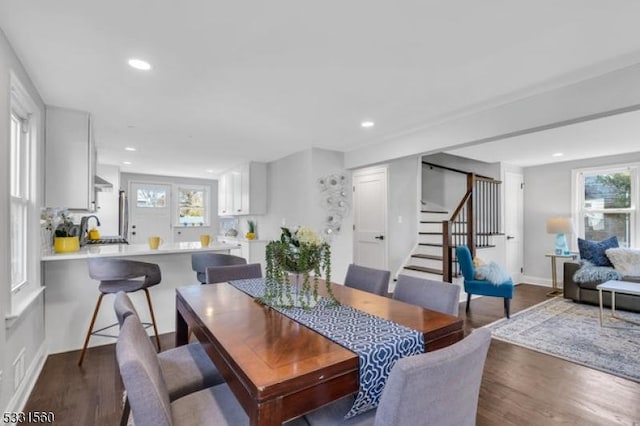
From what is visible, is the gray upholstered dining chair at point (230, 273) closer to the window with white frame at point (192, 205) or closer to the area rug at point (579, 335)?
the area rug at point (579, 335)

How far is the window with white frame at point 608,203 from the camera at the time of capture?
507 centimetres

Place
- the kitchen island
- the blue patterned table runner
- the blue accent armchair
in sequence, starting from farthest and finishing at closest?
the blue accent armchair, the kitchen island, the blue patterned table runner

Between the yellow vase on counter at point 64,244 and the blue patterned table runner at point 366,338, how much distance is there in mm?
2484

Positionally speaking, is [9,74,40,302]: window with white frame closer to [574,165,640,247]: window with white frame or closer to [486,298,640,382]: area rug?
[486,298,640,382]: area rug

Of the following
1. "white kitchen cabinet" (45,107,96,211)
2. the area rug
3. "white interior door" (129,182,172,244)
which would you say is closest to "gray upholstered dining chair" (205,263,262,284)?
"white kitchen cabinet" (45,107,96,211)

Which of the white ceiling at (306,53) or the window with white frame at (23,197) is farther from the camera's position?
the window with white frame at (23,197)

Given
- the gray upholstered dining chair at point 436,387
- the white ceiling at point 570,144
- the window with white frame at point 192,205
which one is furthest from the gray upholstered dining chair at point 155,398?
the window with white frame at point 192,205

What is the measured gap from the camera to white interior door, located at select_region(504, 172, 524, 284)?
6.03m

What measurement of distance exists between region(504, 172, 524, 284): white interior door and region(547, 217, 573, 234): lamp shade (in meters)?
0.67

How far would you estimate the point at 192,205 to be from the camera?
8.01 meters

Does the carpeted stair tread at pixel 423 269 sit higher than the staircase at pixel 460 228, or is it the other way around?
the staircase at pixel 460 228

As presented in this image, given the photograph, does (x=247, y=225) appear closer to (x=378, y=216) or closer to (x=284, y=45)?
(x=378, y=216)

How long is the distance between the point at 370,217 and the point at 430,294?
11.5ft

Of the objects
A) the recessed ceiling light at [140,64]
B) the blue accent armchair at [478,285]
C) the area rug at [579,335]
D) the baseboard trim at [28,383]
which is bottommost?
the area rug at [579,335]
